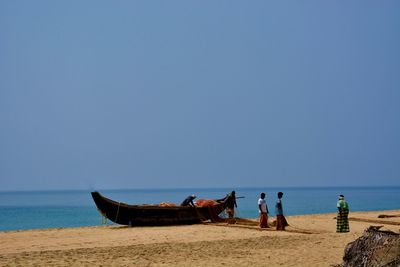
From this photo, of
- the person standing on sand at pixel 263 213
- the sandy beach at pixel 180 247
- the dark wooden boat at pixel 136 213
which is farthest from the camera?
the dark wooden boat at pixel 136 213

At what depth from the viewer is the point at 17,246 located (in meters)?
16.7

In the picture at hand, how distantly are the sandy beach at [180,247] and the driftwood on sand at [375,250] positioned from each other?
1.68 m

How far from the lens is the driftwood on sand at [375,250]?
401 inches

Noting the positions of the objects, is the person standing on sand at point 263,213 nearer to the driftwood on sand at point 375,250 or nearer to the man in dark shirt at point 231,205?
the man in dark shirt at point 231,205

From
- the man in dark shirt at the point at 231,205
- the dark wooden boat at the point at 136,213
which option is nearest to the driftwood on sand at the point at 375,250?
the dark wooden boat at the point at 136,213

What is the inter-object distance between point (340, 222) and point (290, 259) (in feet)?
21.0

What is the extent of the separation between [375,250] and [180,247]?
246 inches

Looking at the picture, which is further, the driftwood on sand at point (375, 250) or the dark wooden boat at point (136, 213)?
the dark wooden boat at point (136, 213)

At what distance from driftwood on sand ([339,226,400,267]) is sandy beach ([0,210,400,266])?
5.53 ft

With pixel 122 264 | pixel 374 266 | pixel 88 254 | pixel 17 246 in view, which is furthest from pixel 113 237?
pixel 374 266

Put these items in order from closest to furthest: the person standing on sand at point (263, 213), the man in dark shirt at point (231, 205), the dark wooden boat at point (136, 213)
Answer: the person standing on sand at point (263, 213), the dark wooden boat at point (136, 213), the man in dark shirt at point (231, 205)

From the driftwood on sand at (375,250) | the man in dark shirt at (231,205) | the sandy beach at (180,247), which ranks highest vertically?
the man in dark shirt at (231,205)

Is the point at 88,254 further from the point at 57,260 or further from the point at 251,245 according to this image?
the point at 251,245

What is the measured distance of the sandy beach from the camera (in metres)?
13.0
